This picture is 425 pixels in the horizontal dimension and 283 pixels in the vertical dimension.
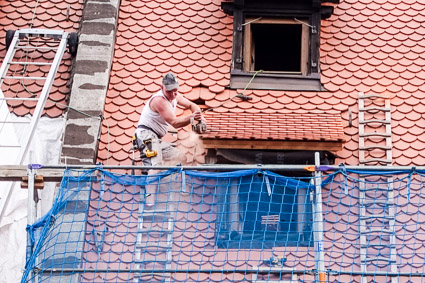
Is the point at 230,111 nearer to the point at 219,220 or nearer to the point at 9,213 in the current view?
the point at 219,220

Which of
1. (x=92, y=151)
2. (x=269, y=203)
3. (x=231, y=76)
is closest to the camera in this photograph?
(x=269, y=203)

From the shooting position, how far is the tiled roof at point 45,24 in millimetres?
15242

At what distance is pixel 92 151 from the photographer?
566 inches

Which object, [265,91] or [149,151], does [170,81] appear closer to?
[149,151]

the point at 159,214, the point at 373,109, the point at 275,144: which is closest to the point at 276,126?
the point at 275,144

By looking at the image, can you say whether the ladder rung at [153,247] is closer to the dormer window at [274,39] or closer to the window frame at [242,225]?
the window frame at [242,225]

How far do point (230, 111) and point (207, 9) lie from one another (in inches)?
88.8

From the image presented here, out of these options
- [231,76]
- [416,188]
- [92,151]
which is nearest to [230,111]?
[231,76]

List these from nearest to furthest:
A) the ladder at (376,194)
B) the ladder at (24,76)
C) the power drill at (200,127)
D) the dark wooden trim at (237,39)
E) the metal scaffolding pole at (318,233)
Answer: the metal scaffolding pole at (318,233)
the ladder at (376,194)
the power drill at (200,127)
the ladder at (24,76)
the dark wooden trim at (237,39)

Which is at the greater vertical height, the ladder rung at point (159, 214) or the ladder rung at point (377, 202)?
the ladder rung at point (377, 202)

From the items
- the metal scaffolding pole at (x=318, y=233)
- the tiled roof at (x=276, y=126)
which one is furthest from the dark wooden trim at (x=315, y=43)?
the metal scaffolding pole at (x=318, y=233)

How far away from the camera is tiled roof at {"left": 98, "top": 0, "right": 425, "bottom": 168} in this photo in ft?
48.4

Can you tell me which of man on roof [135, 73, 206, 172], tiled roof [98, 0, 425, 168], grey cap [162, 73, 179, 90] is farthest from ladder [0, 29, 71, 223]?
grey cap [162, 73, 179, 90]

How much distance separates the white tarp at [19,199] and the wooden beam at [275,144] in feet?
7.78
